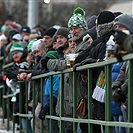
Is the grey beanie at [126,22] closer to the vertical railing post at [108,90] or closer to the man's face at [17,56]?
the vertical railing post at [108,90]

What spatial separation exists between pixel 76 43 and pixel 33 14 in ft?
31.3

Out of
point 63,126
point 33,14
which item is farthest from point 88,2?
point 63,126

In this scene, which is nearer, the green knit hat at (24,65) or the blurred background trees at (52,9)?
the green knit hat at (24,65)

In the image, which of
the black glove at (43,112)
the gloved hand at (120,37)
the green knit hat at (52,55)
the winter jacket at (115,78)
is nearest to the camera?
the gloved hand at (120,37)

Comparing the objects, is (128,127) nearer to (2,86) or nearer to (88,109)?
(88,109)

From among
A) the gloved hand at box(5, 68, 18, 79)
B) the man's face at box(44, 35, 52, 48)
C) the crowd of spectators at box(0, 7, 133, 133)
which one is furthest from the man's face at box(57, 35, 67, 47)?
the gloved hand at box(5, 68, 18, 79)

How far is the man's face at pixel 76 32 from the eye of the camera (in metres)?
9.98

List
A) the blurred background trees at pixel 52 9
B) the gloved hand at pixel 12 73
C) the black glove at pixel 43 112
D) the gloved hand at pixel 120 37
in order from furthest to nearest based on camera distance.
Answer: the blurred background trees at pixel 52 9, the gloved hand at pixel 12 73, the black glove at pixel 43 112, the gloved hand at pixel 120 37

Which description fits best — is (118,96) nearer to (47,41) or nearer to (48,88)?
(48,88)

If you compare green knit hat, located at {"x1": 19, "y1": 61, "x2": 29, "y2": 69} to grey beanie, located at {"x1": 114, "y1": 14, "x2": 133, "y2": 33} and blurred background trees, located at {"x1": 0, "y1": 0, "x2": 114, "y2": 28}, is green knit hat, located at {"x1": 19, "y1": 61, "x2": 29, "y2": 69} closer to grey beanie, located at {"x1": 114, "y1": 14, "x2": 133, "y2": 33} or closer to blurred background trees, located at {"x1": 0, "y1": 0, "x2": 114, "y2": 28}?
grey beanie, located at {"x1": 114, "y1": 14, "x2": 133, "y2": 33}

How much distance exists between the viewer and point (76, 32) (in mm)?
10016

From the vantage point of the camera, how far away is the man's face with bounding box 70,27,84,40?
9.98m

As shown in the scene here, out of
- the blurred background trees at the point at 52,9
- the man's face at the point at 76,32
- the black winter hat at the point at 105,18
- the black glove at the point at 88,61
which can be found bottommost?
the black glove at the point at 88,61

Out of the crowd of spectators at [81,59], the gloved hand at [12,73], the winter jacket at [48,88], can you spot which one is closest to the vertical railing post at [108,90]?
the crowd of spectators at [81,59]
